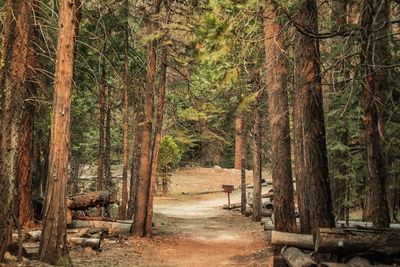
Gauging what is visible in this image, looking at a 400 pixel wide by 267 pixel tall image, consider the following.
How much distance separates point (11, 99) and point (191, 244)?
10.8 meters

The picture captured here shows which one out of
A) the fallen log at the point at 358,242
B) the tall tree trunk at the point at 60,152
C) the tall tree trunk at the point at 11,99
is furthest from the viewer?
the tall tree trunk at the point at 60,152

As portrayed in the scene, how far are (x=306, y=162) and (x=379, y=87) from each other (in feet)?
11.4

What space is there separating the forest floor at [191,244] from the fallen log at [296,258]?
328 centimetres

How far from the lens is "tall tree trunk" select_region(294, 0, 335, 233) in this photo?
9266 mm

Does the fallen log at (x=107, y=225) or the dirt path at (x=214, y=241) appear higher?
the fallen log at (x=107, y=225)

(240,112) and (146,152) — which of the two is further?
(146,152)

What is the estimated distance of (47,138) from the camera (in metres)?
17.9


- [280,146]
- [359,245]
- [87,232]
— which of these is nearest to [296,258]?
[359,245]

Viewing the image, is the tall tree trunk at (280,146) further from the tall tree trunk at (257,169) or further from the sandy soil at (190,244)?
the tall tree trunk at (257,169)

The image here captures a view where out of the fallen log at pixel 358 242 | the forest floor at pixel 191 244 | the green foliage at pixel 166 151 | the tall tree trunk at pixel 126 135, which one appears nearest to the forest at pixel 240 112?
the fallen log at pixel 358 242

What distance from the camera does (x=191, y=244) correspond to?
17172mm

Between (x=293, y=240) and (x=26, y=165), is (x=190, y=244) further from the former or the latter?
(x=293, y=240)

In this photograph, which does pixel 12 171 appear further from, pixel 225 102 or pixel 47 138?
pixel 225 102

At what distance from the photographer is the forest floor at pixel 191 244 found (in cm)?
1305
